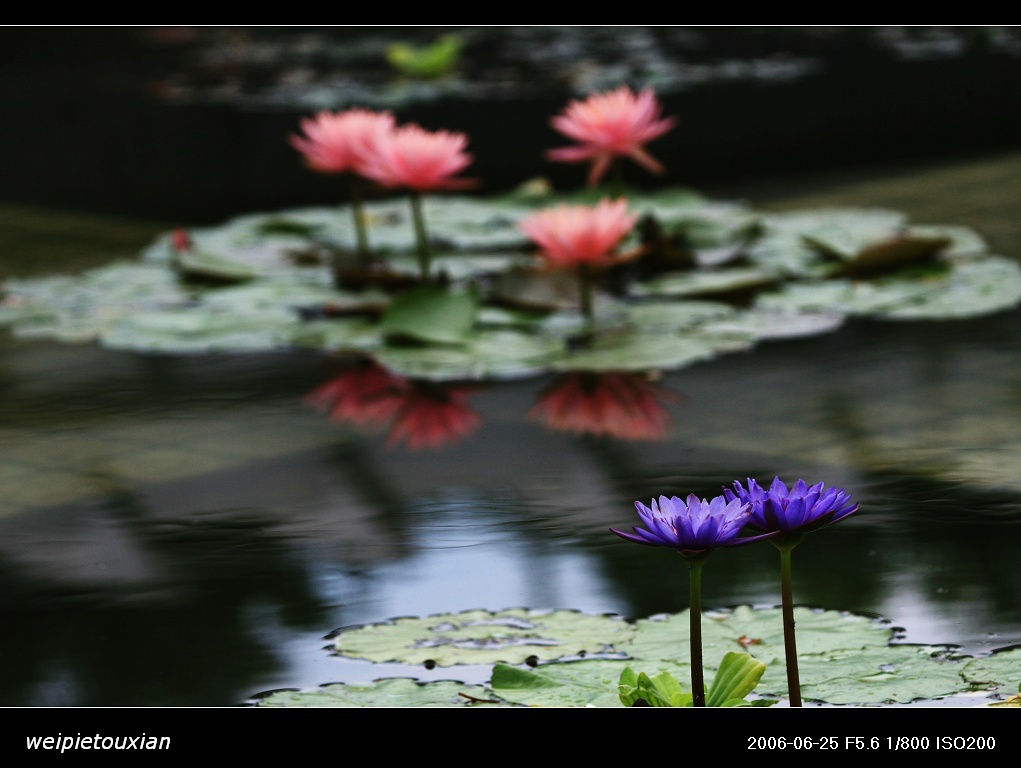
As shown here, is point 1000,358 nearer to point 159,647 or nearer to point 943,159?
point 159,647

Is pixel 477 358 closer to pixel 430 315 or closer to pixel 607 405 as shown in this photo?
pixel 430 315

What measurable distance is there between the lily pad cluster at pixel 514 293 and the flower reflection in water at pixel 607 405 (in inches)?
1.6

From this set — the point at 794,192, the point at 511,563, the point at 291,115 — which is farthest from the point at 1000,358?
the point at 291,115

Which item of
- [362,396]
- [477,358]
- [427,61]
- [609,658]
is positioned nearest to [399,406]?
[362,396]

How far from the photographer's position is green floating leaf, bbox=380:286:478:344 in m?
2.80

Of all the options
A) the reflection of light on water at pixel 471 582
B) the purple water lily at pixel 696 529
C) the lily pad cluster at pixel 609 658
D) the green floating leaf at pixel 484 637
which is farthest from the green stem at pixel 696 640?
the reflection of light on water at pixel 471 582

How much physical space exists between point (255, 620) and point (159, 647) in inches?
4.4

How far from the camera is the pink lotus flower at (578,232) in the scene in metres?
2.72

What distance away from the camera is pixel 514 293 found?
303 centimetres

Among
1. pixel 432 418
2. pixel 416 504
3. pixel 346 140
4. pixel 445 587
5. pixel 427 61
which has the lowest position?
pixel 445 587

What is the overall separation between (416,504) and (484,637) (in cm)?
53

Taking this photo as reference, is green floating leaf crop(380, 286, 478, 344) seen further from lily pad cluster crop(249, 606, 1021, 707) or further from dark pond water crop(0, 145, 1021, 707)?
lily pad cluster crop(249, 606, 1021, 707)

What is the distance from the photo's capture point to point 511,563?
1733 mm

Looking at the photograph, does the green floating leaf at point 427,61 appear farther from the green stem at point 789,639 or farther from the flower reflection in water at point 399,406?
the green stem at point 789,639
